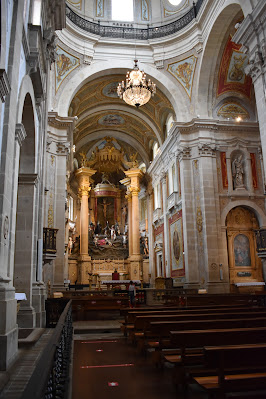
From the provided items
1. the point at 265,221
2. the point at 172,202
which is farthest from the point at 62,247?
the point at 265,221

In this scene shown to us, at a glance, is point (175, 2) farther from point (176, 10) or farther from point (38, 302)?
point (38, 302)

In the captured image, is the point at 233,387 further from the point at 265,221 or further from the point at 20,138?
the point at 265,221

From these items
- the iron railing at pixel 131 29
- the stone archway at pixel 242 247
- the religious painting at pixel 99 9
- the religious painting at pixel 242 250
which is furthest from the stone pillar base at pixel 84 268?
the religious painting at pixel 99 9

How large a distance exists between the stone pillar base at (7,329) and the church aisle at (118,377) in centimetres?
83

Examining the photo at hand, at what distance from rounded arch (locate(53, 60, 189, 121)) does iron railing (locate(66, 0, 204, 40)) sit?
135 centimetres

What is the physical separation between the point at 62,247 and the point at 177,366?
38.2ft

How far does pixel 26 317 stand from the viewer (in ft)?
23.4

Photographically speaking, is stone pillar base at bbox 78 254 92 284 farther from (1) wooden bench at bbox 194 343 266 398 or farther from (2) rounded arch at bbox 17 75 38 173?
(1) wooden bench at bbox 194 343 266 398

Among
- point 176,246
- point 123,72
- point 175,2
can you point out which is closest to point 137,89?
point 123,72

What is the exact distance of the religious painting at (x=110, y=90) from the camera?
1973 cm

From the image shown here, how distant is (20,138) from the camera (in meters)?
5.98

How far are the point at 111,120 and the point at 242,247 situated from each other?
1256cm

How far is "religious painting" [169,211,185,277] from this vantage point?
16.8 metres

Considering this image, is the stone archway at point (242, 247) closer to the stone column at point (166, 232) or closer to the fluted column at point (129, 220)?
the stone column at point (166, 232)
